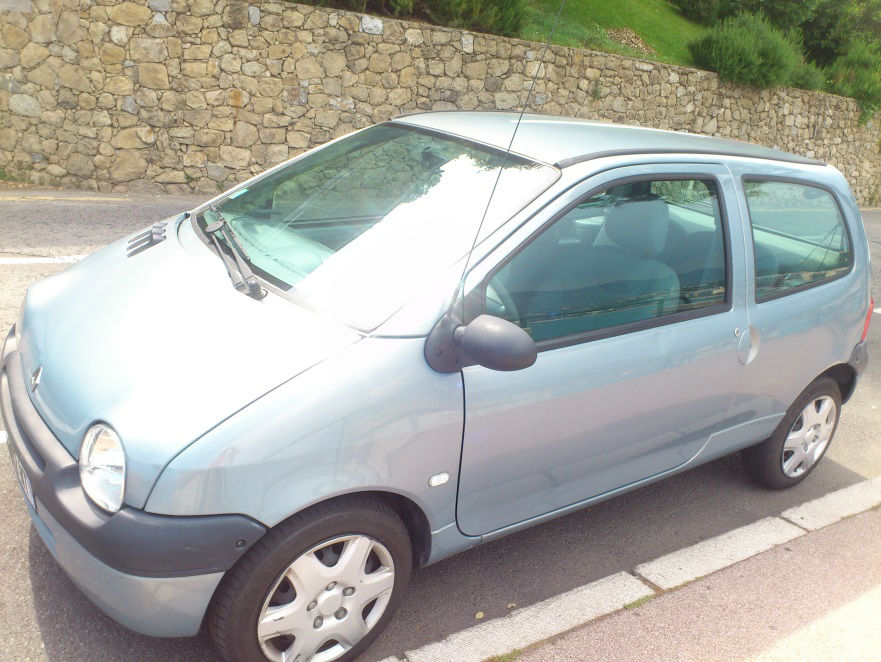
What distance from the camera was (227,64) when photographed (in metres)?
10.8

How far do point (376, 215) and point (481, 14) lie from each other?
10879mm

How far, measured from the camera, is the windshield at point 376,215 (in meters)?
2.68

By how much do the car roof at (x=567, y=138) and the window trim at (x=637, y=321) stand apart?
12cm

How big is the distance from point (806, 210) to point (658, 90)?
1239 cm

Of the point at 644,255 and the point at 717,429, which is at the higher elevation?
the point at 644,255

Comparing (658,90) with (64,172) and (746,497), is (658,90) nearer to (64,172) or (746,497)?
(64,172)

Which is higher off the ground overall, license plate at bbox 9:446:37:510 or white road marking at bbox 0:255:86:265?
license plate at bbox 9:446:37:510

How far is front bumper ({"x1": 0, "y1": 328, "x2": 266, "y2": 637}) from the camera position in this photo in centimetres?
214

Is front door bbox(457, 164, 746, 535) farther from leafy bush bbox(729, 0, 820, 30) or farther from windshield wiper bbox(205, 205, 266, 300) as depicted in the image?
leafy bush bbox(729, 0, 820, 30)

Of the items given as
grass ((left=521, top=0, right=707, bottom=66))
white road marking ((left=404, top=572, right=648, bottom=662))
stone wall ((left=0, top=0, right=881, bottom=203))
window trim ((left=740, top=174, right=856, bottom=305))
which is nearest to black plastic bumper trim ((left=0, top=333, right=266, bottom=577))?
white road marking ((left=404, top=572, right=648, bottom=662))

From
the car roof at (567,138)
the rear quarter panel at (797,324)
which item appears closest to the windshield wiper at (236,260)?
the car roof at (567,138)

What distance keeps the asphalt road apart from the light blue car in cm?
34

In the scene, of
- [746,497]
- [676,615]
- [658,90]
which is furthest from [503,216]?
[658,90]

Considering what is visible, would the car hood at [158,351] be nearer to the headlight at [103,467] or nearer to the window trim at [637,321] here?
the headlight at [103,467]
